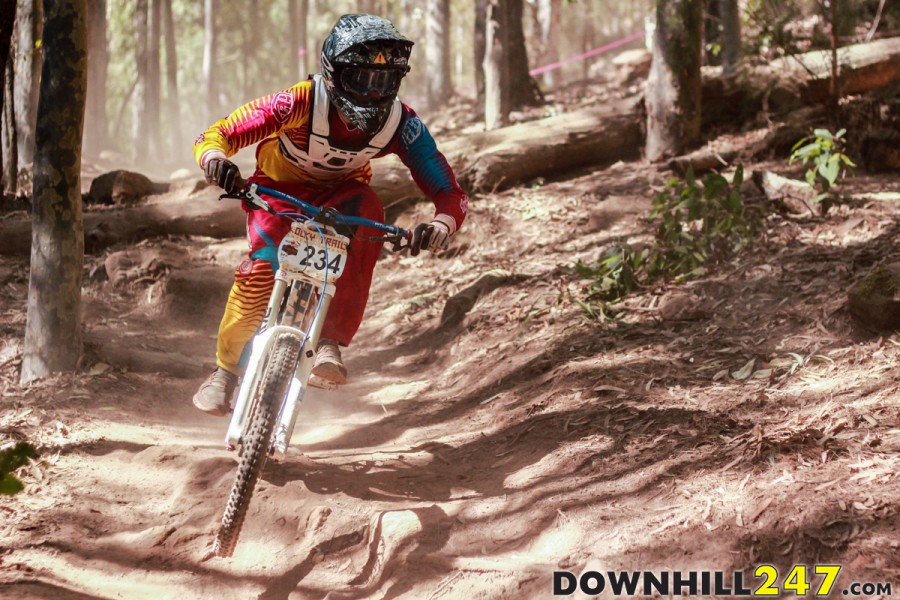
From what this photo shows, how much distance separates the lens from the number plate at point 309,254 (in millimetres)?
3818

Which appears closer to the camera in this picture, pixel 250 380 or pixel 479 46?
pixel 250 380

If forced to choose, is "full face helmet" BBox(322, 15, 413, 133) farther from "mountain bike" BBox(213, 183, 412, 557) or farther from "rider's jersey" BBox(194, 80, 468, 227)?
"mountain bike" BBox(213, 183, 412, 557)

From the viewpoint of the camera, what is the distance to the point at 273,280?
434 centimetres

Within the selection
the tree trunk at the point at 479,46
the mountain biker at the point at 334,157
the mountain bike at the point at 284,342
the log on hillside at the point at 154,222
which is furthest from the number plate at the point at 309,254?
the tree trunk at the point at 479,46

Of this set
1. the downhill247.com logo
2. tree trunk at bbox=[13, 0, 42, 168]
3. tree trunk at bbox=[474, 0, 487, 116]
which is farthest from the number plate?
tree trunk at bbox=[474, 0, 487, 116]

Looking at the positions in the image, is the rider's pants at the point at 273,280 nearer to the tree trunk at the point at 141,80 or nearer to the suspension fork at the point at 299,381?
the suspension fork at the point at 299,381

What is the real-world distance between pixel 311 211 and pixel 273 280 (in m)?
0.67

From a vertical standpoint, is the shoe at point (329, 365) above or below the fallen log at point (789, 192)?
below

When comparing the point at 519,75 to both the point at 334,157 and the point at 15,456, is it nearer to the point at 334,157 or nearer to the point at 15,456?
the point at 334,157

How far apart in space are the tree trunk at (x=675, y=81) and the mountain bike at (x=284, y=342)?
6.07 metres

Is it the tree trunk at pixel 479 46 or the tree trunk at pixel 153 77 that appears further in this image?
the tree trunk at pixel 153 77

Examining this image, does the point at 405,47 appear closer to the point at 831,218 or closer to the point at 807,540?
the point at 807,540

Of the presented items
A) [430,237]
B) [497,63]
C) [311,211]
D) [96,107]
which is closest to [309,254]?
[311,211]

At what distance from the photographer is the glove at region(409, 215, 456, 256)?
391 centimetres
